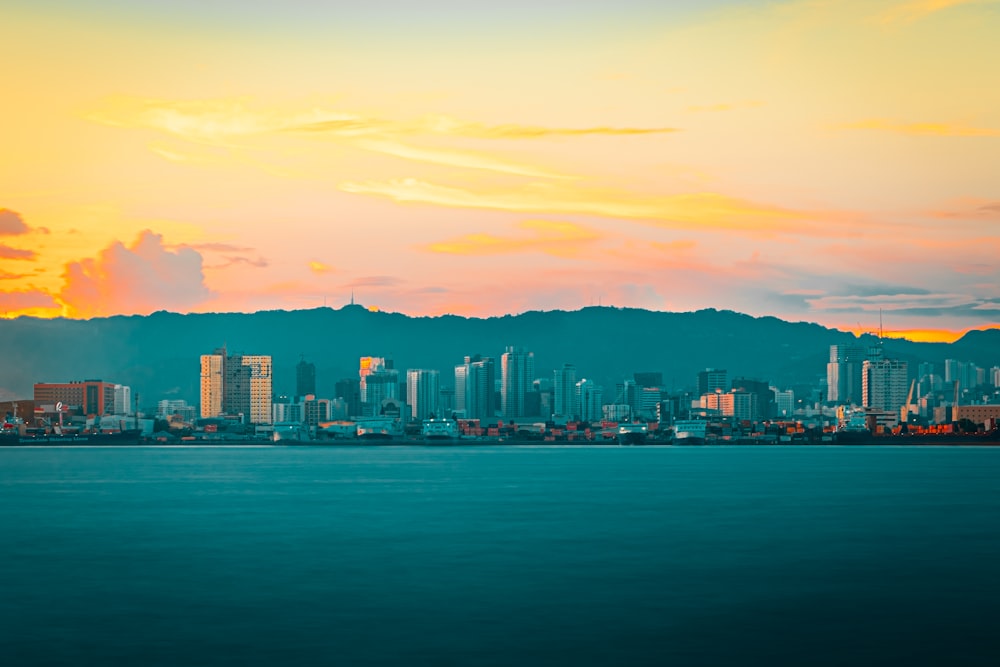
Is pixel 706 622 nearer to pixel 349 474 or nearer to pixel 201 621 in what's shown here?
pixel 201 621

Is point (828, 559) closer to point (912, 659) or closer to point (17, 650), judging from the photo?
point (912, 659)

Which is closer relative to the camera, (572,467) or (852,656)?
(852,656)

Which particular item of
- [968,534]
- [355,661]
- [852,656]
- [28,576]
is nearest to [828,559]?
[968,534]

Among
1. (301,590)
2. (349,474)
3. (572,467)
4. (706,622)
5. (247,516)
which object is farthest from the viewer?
(572,467)

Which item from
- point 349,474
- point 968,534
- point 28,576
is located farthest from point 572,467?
point 28,576

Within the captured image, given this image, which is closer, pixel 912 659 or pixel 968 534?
pixel 912 659

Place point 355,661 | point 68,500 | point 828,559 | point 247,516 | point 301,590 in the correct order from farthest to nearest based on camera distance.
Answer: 1. point 68,500
2. point 247,516
3. point 828,559
4. point 301,590
5. point 355,661
